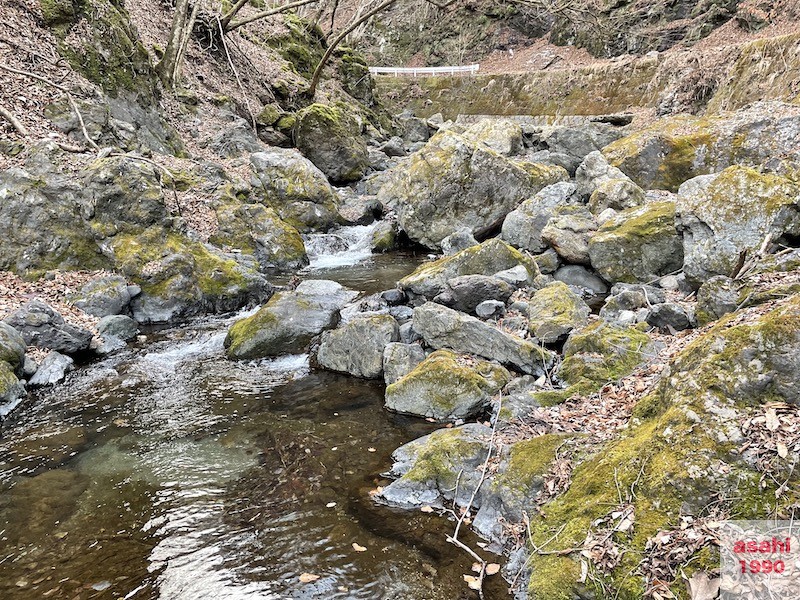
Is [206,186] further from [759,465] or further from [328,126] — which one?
[759,465]

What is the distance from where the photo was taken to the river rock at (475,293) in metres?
8.83

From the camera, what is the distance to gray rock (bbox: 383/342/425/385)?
7441 mm

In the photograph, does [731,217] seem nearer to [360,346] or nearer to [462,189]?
[360,346]

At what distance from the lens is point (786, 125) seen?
11695 mm

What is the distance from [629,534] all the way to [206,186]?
1412cm

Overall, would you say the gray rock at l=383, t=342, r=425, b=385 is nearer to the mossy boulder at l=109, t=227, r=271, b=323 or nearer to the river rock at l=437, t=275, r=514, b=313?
the river rock at l=437, t=275, r=514, b=313


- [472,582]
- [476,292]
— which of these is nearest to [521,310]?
[476,292]

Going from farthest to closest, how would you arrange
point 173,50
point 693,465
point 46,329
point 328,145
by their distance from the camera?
1. point 328,145
2. point 173,50
3. point 46,329
4. point 693,465

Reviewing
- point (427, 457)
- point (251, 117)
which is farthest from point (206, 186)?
point (427, 457)

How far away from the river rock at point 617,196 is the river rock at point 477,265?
335 centimetres

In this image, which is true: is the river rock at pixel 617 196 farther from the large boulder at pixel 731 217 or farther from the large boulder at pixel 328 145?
the large boulder at pixel 328 145

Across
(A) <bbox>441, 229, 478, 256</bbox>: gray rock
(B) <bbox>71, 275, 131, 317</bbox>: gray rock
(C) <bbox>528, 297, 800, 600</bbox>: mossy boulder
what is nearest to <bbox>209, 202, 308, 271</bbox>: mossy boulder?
(B) <bbox>71, 275, 131, 317</bbox>: gray rock

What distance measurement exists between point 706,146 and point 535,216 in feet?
15.7

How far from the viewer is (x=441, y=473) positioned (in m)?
5.14
